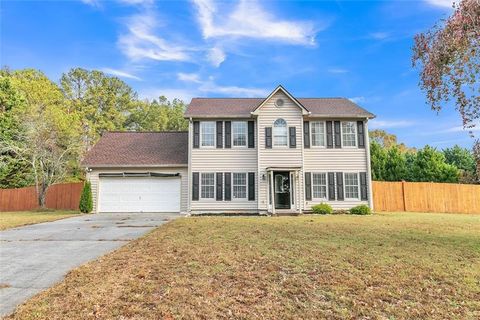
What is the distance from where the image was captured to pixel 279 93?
54.9ft

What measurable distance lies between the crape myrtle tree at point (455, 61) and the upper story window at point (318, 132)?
9.20m

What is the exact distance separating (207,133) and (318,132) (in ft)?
20.4

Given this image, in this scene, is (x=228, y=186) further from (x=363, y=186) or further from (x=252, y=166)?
(x=363, y=186)

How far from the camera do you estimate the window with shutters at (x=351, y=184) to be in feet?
54.6

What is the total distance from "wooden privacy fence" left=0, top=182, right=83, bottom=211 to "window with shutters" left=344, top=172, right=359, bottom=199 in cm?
1663

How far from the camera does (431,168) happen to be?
22422 mm

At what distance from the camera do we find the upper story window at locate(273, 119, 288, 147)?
1662cm

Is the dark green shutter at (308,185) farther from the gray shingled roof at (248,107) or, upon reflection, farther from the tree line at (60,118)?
the tree line at (60,118)

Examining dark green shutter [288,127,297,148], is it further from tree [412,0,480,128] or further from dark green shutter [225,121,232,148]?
tree [412,0,480,128]

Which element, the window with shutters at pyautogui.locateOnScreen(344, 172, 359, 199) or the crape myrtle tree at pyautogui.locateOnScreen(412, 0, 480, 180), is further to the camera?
the window with shutters at pyautogui.locateOnScreen(344, 172, 359, 199)

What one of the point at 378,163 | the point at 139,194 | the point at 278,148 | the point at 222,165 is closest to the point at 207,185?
the point at 222,165

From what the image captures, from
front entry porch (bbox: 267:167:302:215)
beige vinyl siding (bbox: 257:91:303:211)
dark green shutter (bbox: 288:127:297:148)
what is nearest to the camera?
front entry porch (bbox: 267:167:302:215)

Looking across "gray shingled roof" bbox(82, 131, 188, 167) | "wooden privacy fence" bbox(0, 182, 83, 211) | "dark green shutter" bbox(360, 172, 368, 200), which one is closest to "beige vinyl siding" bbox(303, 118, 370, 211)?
"dark green shutter" bbox(360, 172, 368, 200)

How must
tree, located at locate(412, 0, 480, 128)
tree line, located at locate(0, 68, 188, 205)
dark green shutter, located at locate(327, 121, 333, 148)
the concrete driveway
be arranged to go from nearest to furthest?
the concrete driveway, tree, located at locate(412, 0, 480, 128), dark green shutter, located at locate(327, 121, 333, 148), tree line, located at locate(0, 68, 188, 205)
